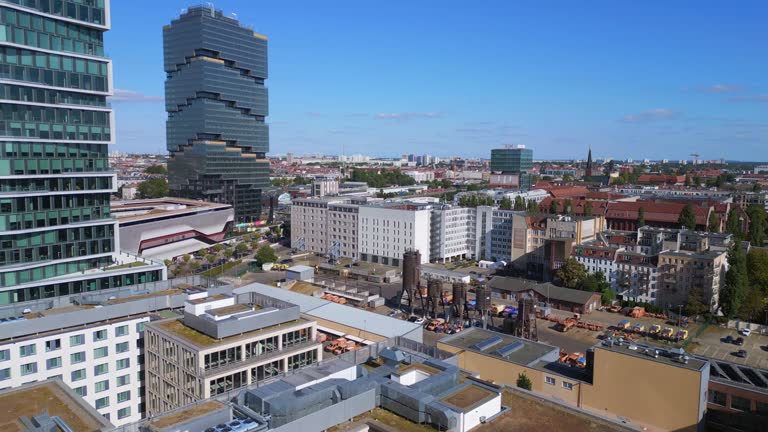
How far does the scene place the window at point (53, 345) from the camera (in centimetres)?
2402

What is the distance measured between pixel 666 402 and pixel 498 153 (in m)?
144

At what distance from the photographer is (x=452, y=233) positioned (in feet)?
240

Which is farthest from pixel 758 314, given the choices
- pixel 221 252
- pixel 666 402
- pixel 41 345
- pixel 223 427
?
pixel 221 252

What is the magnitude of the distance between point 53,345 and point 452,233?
54387 mm

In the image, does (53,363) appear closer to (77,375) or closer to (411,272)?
(77,375)

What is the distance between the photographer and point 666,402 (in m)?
22.4

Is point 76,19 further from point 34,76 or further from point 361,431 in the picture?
point 361,431

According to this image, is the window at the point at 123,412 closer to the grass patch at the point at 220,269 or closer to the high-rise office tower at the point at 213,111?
the grass patch at the point at 220,269

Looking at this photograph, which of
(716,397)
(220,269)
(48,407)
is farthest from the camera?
(220,269)

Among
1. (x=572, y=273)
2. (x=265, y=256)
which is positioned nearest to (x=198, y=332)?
(x=572, y=273)

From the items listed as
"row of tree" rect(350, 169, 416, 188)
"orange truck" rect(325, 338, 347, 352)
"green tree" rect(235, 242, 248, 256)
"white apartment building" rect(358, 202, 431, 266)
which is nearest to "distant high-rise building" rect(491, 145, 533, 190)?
"row of tree" rect(350, 169, 416, 188)

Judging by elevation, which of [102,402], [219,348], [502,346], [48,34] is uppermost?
[48,34]

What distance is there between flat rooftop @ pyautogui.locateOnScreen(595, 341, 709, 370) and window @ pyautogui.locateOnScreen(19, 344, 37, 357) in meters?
24.4

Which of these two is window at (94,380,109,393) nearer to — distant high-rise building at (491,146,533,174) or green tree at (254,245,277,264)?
green tree at (254,245,277,264)
